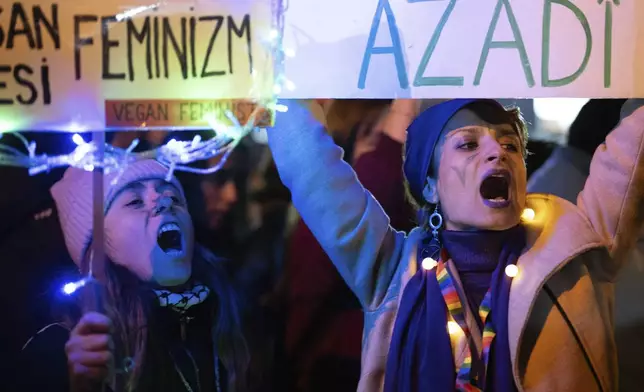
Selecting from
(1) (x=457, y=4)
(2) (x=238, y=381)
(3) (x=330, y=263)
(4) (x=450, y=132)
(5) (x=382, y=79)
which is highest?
(1) (x=457, y=4)

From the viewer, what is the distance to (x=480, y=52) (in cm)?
141

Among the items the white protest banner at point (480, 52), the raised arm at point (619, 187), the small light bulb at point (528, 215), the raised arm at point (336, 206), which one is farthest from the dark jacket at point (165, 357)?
the raised arm at point (619, 187)

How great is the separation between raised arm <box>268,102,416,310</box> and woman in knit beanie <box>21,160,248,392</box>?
0.24 m

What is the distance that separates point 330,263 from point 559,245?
0.47 m

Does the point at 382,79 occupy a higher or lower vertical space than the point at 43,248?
higher

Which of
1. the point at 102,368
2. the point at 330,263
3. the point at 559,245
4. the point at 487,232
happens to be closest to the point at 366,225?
the point at 330,263

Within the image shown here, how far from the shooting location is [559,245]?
1.35m

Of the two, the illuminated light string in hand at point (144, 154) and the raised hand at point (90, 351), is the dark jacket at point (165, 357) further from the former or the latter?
the illuminated light string in hand at point (144, 154)

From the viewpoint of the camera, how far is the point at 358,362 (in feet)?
4.64

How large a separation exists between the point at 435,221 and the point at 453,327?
8.8 inches

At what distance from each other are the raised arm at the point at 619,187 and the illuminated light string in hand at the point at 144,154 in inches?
26.0

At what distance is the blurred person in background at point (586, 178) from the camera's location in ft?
4.63

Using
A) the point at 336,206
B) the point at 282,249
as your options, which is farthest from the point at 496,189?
the point at 282,249

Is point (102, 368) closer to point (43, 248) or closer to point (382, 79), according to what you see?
point (43, 248)
